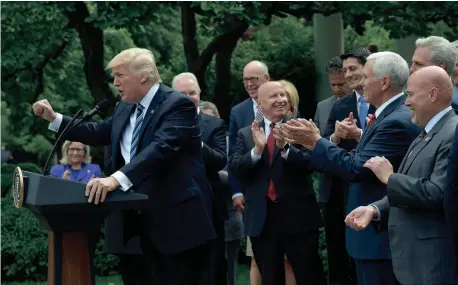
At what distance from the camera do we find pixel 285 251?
8648 millimetres

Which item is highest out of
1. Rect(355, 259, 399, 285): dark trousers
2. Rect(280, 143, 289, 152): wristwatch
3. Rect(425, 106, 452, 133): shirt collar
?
Rect(280, 143, 289, 152): wristwatch

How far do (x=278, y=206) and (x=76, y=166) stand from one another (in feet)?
10.7

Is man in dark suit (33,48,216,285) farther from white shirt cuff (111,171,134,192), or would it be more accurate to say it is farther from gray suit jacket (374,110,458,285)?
gray suit jacket (374,110,458,285)

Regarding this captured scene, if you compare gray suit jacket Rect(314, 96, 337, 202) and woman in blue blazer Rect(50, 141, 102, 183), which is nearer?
gray suit jacket Rect(314, 96, 337, 202)

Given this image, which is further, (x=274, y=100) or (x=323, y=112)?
(x=323, y=112)

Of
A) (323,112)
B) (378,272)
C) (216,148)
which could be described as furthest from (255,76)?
(378,272)

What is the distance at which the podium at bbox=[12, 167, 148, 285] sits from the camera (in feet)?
20.5

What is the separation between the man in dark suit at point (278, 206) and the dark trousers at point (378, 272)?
1761 mm

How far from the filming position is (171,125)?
693cm

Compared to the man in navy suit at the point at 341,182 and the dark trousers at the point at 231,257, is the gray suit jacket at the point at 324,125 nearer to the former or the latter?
the man in navy suit at the point at 341,182

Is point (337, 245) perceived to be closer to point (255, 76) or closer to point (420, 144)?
point (255, 76)

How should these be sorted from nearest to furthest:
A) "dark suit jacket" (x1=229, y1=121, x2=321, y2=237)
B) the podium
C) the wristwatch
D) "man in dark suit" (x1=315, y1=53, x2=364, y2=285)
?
1. the podium
2. the wristwatch
3. "dark suit jacket" (x1=229, y1=121, x2=321, y2=237)
4. "man in dark suit" (x1=315, y1=53, x2=364, y2=285)

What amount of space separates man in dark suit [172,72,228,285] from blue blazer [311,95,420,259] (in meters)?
2.31

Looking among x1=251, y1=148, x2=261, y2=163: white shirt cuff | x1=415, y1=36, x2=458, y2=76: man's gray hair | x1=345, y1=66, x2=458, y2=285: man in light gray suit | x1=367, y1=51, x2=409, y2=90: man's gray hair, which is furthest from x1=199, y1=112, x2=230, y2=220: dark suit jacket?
x1=345, y1=66, x2=458, y2=285: man in light gray suit
